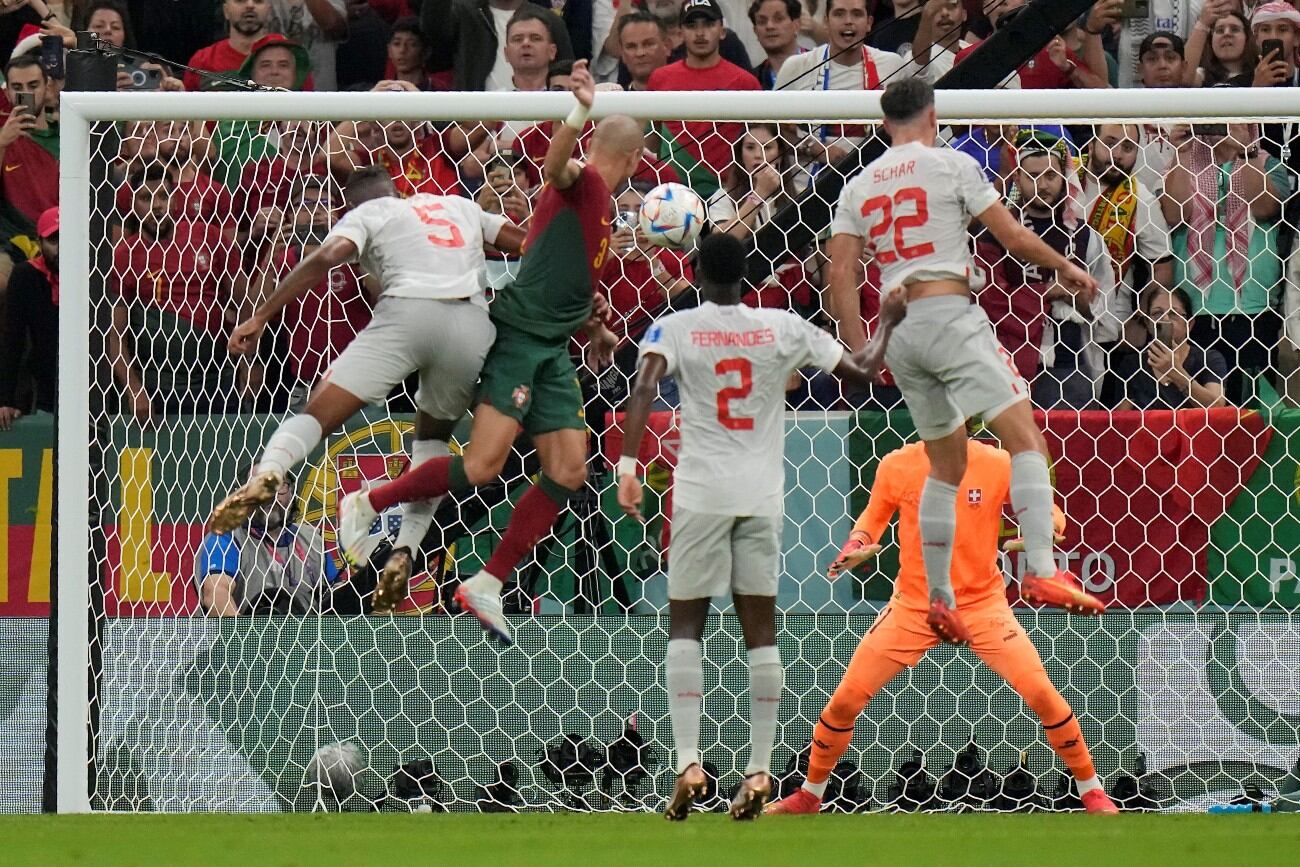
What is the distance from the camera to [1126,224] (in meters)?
9.05

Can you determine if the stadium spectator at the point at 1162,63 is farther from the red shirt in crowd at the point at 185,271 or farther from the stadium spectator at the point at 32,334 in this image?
the stadium spectator at the point at 32,334

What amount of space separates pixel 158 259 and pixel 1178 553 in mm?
5190

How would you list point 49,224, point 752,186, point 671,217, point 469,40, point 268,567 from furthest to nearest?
point 469,40
point 49,224
point 752,186
point 268,567
point 671,217

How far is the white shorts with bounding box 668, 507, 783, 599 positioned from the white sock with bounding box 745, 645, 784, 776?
26 centimetres

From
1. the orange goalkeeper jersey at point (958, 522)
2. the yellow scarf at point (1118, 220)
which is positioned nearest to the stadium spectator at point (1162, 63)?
the yellow scarf at point (1118, 220)

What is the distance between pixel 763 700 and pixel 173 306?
148 inches

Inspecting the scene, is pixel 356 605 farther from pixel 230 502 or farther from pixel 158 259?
pixel 230 502

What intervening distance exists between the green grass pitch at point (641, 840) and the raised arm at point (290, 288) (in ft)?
6.20

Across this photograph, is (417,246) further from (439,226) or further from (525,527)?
(525,527)

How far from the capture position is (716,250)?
711 cm

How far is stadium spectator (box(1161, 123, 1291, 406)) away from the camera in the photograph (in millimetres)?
8789

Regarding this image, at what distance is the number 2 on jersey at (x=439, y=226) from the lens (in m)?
7.32

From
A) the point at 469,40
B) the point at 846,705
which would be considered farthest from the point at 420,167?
the point at 846,705

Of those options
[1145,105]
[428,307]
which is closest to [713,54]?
[1145,105]
